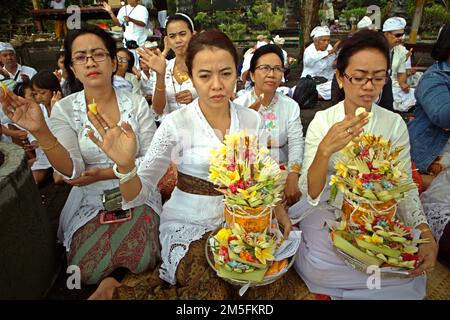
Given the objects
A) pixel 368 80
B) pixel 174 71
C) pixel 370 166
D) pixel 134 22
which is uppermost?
pixel 134 22

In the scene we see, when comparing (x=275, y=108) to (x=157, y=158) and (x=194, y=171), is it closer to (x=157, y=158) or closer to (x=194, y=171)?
(x=194, y=171)

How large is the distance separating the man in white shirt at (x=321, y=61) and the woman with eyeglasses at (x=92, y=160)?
5.50 m

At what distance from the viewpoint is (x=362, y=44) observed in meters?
2.53

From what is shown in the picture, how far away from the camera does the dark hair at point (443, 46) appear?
9.80 ft

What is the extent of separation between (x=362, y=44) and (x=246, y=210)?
1.53 metres

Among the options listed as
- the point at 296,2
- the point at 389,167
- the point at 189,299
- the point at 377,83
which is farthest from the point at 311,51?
the point at 296,2

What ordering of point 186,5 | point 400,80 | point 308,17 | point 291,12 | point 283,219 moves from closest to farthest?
point 283,219 < point 400,80 < point 308,17 < point 186,5 < point 291,12

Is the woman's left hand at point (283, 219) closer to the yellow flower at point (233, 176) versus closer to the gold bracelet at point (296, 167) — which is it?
the yellow flower at point (233, 176)

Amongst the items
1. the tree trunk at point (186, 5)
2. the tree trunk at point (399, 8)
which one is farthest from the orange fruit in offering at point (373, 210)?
the tree trunk at point (186, 5)

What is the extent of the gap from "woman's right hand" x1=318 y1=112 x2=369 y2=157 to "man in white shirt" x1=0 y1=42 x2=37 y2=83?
6065mm

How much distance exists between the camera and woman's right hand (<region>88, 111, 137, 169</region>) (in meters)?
2.20

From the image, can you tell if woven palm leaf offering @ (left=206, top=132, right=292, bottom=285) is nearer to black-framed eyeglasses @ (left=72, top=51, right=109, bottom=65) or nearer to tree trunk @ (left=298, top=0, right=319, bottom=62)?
black-framed eyeglasses @ (left=72, top=51, right=109, bottom=65)

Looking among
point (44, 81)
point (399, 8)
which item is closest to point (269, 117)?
point (44, 81)

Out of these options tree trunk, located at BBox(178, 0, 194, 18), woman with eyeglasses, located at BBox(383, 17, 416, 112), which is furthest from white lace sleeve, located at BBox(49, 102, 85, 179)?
tree trunk, located at BBox(178, 0, 194, 18)
